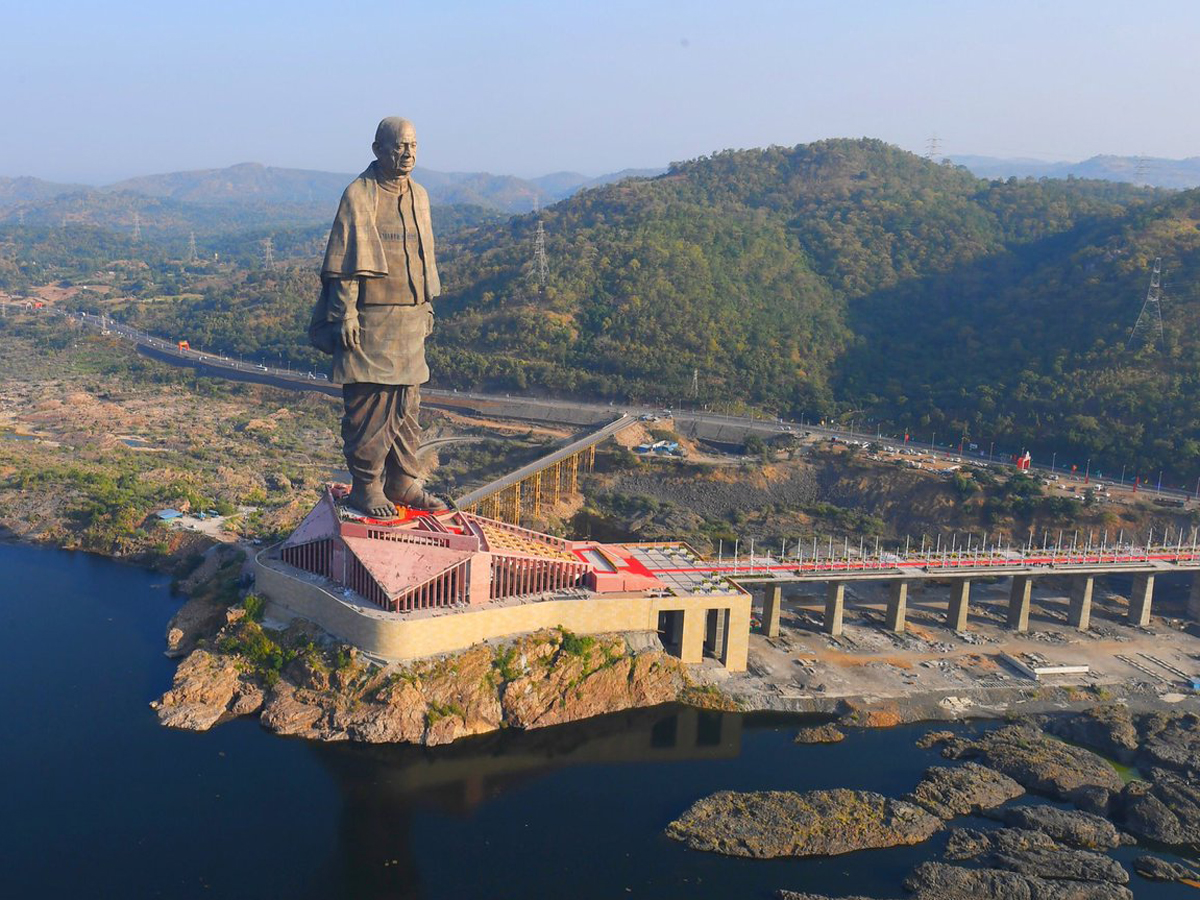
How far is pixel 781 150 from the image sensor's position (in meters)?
146

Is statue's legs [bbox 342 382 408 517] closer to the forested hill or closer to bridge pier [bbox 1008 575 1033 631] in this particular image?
bridge pier [bbox 1008 575 1033 631]

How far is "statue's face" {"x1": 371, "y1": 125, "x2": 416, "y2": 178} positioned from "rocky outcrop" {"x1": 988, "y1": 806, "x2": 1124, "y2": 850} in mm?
31247

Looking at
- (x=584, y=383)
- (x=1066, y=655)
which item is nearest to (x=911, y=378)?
(x=584, y=383)

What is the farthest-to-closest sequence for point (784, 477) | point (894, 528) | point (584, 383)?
point (584, 383)
point (784, 477)
point (894, 528)

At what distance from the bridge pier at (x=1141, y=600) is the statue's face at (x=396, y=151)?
41115mm

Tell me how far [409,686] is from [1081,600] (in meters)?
34.1

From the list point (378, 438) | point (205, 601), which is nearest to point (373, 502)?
point (378, 438)

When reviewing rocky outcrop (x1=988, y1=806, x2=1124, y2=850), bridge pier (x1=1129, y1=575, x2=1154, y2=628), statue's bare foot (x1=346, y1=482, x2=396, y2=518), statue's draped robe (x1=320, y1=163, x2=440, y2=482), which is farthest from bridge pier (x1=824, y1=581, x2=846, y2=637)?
statue's draped robe (x1=320, y1=163, x2=440, y2=482)

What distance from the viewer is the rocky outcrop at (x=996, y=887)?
29797 mm

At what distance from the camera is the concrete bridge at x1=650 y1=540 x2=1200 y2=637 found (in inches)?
1924

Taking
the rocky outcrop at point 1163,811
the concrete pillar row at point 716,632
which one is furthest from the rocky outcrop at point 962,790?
the concrete pillar row at point 716,632

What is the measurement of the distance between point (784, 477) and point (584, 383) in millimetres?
25029

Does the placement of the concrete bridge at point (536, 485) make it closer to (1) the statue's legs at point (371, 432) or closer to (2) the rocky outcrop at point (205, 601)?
(1) the statue's legs at point (371, 432)

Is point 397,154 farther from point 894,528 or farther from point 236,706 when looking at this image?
point 894,528
